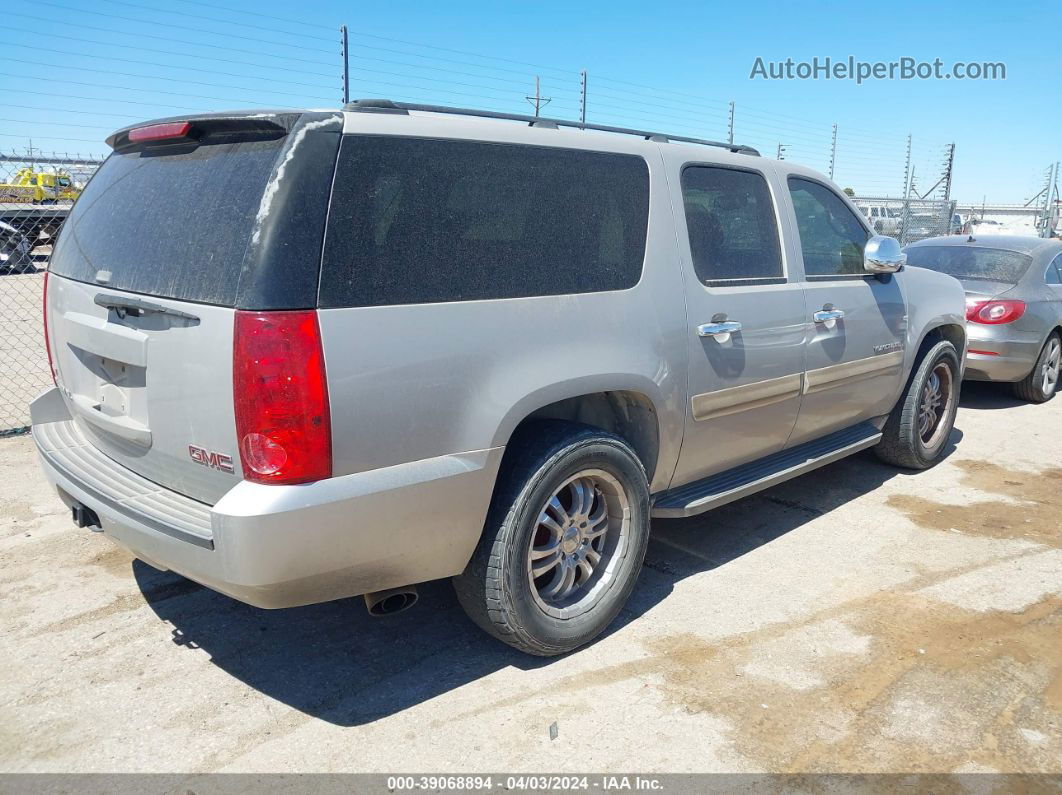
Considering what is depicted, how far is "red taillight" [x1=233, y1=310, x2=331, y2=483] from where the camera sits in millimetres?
2348

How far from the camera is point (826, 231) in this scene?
15.0 feet

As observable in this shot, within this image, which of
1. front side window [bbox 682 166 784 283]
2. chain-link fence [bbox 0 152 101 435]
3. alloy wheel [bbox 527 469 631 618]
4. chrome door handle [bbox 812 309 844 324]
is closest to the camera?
alloy wheel [bbox 527 469 631 618]

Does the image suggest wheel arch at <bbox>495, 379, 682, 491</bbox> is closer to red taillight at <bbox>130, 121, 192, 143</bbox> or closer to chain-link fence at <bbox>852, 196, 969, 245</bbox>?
red taillight at <bbox>130, 121, 192, 143</bbox>

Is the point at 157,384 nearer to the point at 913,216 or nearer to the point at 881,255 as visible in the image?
the point at 881,255

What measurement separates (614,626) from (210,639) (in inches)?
64.3

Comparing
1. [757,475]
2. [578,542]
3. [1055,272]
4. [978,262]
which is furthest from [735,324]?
[1055,272]

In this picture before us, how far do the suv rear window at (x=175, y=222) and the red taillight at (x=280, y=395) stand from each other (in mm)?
153

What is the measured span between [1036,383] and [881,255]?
4429 mm

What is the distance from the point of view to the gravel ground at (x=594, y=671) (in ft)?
8.79

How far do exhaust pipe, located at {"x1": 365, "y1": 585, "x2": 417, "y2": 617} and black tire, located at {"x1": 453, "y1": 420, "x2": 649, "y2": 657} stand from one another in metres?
0.22

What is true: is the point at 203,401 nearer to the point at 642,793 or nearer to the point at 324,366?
the point at 324,366

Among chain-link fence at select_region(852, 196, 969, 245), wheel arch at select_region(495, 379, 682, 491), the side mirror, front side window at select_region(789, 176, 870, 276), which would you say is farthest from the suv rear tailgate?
chain-link fence at select_region(852, 196, 969, 245)

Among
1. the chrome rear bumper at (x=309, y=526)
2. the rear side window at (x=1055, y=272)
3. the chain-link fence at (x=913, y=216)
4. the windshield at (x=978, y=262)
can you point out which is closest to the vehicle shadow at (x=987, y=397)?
the rear side window at (x=1055, y=272)

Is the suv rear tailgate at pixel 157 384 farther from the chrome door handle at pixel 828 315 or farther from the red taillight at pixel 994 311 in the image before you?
the red taillight at pixel 994 311
